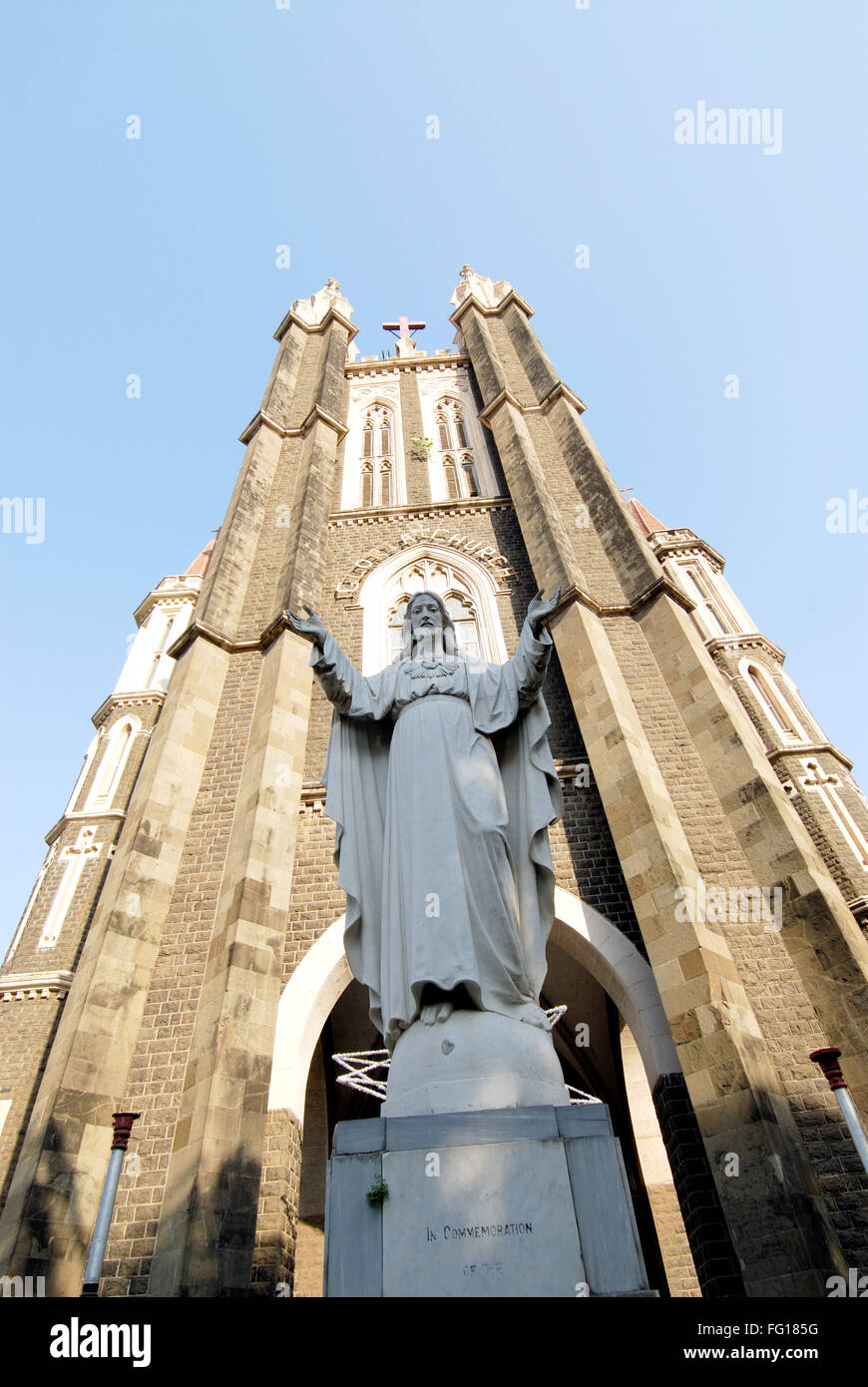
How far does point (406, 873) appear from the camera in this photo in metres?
3.75

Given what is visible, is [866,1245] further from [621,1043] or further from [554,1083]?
[621,1043]

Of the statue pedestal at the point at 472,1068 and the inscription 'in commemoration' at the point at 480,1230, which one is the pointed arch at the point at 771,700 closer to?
the statue pedestal at the point at 472,1068

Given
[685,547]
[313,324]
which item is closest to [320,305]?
[313,324]

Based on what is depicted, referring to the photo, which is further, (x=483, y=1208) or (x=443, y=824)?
(x=443, y=824)

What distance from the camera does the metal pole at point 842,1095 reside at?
19.9 ft

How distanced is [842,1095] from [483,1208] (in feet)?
14.8

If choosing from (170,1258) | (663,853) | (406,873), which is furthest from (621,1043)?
(406,873)

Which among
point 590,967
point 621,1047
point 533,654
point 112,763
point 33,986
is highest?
point 112,763

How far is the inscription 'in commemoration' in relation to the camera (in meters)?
2.66

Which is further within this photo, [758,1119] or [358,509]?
[358,509]

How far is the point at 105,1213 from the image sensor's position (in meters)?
6.17

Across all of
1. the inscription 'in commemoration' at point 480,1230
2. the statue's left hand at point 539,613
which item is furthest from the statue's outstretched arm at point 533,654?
the inscription 'in commemoration' at point 480,1230

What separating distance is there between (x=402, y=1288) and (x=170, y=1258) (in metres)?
4.62

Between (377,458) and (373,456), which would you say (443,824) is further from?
(373,456)
